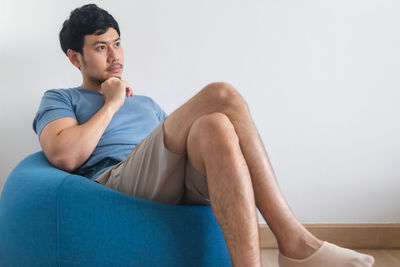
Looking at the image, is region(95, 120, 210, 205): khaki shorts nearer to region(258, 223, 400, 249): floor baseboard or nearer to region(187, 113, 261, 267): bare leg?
region(187, 113, 261, 267): bare leg

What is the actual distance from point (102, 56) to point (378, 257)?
5.64 feet

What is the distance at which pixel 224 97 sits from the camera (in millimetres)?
1152

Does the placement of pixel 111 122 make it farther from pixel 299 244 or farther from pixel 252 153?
pixel 299 244

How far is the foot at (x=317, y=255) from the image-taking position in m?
0.99

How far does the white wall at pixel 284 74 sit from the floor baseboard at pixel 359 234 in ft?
0.14

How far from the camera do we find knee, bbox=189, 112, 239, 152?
101cm

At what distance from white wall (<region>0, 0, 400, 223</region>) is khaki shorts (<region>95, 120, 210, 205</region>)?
0.83 m

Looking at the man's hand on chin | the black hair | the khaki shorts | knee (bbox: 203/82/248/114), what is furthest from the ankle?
the black hair

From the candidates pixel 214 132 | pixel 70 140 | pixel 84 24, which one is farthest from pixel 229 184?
pixel 84 24

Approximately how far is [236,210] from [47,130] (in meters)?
0.81

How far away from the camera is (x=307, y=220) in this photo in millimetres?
2109

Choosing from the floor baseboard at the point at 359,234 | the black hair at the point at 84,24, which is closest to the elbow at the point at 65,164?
the black hair at the point at 84,24

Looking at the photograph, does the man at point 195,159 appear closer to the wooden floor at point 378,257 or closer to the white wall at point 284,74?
the white wall at point 284,74

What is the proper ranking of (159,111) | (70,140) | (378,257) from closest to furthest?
(70,140), (159,111), (378,257)
